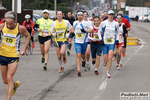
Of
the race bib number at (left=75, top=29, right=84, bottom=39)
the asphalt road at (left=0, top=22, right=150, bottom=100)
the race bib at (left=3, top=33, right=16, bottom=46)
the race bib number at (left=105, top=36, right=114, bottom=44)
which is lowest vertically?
the asphalt road at (left=0, top=22, right=150, bottom=100)

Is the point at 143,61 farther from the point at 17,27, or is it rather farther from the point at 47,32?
the point at 17,27

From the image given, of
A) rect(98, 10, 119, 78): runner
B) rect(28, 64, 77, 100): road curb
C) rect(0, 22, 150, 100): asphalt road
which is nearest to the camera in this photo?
rect(28, 64, 77, 100): road curb

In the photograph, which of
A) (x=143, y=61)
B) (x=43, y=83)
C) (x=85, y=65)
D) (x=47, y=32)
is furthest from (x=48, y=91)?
(x=143, y=61)

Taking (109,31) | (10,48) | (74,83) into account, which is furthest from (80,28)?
(10,48)

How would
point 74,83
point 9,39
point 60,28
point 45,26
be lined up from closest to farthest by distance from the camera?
point 9,39 → point 74,83 → point 60,28 → point 45,26

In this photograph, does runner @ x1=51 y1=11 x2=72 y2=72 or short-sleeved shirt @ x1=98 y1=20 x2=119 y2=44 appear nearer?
short-sleeved shirt @ x1=98 y1=20 x2=119 y2=44

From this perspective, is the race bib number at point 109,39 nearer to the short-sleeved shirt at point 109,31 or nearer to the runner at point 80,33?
the short-sleeved shirt at point 109,31

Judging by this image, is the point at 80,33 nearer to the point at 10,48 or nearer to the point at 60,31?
the point at 60,31

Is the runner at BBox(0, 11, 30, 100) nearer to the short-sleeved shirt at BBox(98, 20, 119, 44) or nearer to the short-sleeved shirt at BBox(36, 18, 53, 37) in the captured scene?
the short-sleeved shirt at BBox(98, 20, 119, 44)

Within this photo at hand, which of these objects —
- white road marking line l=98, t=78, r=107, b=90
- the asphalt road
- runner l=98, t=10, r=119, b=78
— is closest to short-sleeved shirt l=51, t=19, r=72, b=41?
the asphalt road

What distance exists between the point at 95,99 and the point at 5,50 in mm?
2165

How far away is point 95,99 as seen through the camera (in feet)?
24.0

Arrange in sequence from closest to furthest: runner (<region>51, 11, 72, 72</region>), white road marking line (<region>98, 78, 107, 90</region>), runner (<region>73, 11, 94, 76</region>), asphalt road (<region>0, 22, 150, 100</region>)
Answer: asphalt road (<region>0, 22, 150, 100</region>) → white road marking line (<region>98, 78, 107, 90</region>) → runner (<region>73, 11, 94, 76</region>) → runner (<region>51, 11, 72, 72</region>)

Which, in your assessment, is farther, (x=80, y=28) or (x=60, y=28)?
(x=60, y=28)
